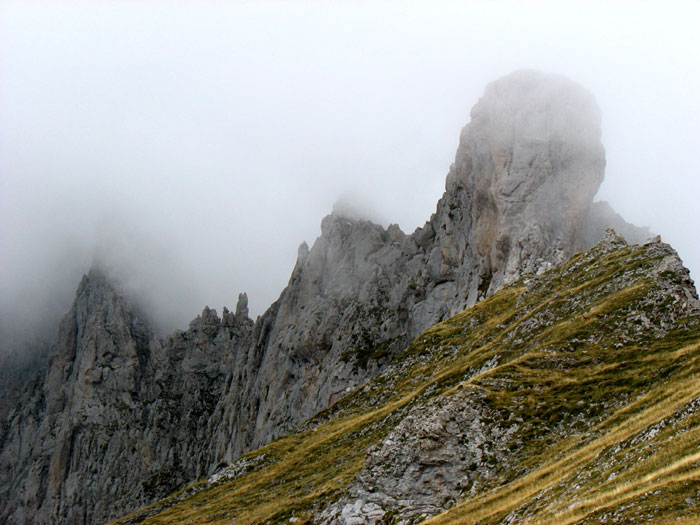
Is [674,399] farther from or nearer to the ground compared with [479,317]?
nearer to the ground

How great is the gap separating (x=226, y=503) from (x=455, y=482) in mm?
41001

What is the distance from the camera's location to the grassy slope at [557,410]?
2675 cm

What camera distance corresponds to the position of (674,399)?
3478 centimetres

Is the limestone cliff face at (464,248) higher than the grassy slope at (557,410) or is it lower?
higher

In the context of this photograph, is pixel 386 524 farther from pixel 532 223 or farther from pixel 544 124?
pixel 544 124

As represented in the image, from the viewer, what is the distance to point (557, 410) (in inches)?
1714

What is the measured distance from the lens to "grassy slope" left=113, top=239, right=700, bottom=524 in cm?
2675

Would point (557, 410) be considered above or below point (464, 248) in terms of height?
below

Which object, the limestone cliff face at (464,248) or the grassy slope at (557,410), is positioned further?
the limestone cliff face at (464,248)

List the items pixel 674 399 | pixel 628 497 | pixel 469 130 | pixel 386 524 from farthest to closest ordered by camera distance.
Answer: pixel 469 130
pixel 386 524
pixel 674 399
pixel 628 497

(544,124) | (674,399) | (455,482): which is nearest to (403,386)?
(455,482)

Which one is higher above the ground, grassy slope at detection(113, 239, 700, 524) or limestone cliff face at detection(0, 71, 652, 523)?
limestone cliff face at detection(0, 71, 652, 523)

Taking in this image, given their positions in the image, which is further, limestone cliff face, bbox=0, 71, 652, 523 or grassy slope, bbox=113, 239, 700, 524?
limestone cliff face, bbox=0, 71, 652, 523

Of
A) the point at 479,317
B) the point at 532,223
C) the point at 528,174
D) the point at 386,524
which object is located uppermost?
the point at 528,174
